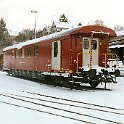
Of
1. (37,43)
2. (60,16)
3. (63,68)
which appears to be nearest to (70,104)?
(63,68)

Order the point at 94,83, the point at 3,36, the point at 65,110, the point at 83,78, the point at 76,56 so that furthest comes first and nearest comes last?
the point at 3,36 → the point at 94,83 → the point at 76,56 → the point at 83,78 → the point at 65,110

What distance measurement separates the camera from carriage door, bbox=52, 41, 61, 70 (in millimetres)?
17906

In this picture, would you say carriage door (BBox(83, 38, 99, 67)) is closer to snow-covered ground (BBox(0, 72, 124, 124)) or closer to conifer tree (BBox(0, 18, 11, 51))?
snow-covered ground (BBox(0, 72, 124, 124))

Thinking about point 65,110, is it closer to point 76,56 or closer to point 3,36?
point 76,56

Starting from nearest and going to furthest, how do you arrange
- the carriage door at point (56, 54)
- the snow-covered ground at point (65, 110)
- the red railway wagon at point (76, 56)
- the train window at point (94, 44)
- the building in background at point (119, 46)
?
the snow-covered ground at point (65, 110) < the red railway wagon at point (76, 56) < the train window at point (94, 44) < the carriage door at point (56, 54) < the building in background at point (119, 46)

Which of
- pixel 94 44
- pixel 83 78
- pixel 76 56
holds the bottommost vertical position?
pixel 83 78

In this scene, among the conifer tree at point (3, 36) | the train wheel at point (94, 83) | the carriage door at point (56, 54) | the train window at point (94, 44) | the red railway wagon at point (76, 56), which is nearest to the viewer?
the red railway wagon at point (76, 56)

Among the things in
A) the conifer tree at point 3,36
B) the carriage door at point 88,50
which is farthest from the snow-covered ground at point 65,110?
the conifer tree at point 3,36

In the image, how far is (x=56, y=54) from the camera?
18.3 m

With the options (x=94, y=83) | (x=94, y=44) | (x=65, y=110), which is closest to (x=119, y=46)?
(x=94, y=44)

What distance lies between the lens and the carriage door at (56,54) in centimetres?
1791

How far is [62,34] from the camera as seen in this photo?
17.6m

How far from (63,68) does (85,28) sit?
2505 mm

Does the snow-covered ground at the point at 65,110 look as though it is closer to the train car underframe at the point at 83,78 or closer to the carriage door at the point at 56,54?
the train car underframe at the point at 83,78
